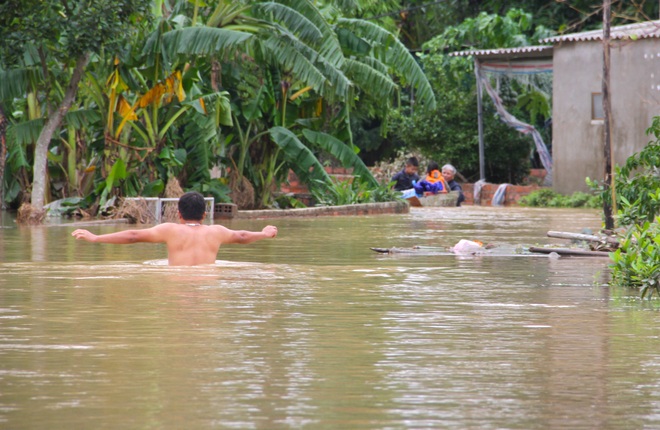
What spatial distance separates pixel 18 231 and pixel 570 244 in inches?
318

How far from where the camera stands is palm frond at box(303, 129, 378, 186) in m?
27.1

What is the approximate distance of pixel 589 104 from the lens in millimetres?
31141

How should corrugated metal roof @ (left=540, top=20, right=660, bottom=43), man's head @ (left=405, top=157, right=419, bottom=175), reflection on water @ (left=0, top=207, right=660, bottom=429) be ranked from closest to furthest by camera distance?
reflection on water @ (left=0, top=207, right=660, bottom=429)
corrugated metal roof @ (left=540, top=20, right=660, bottom=43)
man's head @ (left=405, top=157, right=419, bottom=175)

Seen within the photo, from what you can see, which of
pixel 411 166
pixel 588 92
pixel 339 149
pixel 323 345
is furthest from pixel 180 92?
pixel 323 345

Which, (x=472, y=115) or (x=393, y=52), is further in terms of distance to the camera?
(x=472, y=115)

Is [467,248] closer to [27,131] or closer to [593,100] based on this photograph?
[27,131]

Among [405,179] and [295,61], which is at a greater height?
[295,61]

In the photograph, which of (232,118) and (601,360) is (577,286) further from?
(232,118)

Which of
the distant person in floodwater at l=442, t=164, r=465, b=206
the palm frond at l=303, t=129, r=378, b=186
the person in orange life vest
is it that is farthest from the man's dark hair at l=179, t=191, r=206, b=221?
the distant person in floodwater at l=442, t=164, r=465, b=206

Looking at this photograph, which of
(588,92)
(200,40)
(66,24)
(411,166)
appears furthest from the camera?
(411,166)

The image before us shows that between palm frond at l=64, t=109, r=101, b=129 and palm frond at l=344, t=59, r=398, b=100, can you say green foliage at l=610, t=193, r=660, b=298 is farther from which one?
palm frond at l=344, t=59, r=398, b=100

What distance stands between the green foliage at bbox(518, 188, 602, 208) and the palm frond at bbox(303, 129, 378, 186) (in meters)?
5.50

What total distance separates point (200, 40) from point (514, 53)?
11400mm

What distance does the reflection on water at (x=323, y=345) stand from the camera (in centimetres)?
575
